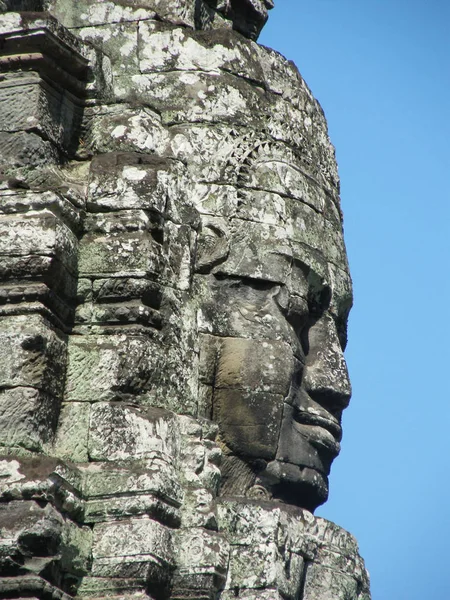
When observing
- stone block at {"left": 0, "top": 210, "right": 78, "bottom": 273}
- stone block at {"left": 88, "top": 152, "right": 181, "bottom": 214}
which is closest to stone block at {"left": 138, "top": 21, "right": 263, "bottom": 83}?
Result: stone block at {"left": 88, "top": 152, "right": 181, "bottom": 214}

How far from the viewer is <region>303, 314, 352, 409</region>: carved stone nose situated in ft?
38.1

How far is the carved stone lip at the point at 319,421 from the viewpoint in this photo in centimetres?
1140

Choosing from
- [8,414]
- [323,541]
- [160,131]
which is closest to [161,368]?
[8,414]

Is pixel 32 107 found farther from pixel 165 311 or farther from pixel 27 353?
pixel 27 353

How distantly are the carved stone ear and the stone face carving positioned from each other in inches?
0.7

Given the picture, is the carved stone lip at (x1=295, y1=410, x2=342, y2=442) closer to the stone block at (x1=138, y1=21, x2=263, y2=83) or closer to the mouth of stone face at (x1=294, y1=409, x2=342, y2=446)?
the mouth of stone face at (x1=294, y1=409, x2=342, y2=446)

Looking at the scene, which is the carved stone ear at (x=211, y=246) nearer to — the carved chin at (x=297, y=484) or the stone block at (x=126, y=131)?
the stone block at (x=126, y=131)

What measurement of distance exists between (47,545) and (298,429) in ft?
10.1

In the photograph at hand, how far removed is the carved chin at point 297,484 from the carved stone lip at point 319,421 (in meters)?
0.35

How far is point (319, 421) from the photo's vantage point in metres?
11.5

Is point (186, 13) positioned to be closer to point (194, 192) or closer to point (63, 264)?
point (194, 192)

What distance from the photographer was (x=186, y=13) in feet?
38.7

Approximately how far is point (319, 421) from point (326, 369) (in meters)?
0.43

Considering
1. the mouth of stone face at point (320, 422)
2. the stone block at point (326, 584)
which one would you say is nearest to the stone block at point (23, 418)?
the mouth of stone face at point (320, 422)
